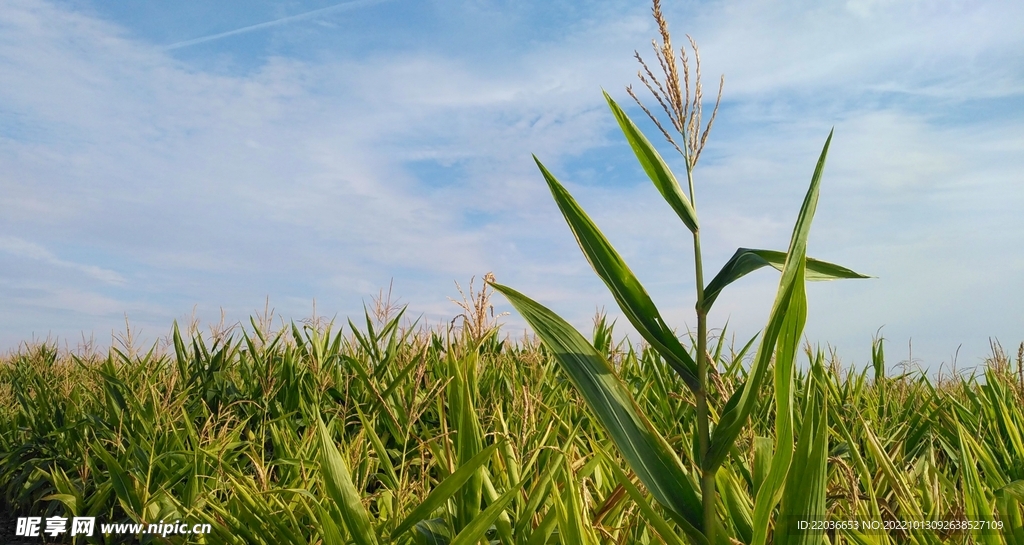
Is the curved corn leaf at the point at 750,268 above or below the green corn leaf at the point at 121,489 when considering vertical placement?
above

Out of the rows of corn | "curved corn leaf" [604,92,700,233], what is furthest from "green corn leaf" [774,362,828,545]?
"curved corn leaf" [604,92,700,233]

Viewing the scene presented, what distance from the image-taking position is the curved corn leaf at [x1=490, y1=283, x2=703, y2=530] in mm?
1400

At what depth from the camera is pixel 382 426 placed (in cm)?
393

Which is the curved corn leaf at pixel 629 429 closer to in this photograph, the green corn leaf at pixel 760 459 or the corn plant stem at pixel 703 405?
the corn plant stem at pixel 703 405

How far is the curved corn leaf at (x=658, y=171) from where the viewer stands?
4.80 ft

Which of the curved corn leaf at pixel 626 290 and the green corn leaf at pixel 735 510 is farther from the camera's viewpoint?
the green corn leaf at pixel 735 510

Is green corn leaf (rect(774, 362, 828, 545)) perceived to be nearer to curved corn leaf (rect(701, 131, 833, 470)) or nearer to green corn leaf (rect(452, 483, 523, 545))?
curved corn leaf (rect(701, 131, 833, 470))

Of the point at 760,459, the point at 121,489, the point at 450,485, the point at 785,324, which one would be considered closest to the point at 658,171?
the point at 785,324

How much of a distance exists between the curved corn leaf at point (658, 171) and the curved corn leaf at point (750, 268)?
11 centimetres

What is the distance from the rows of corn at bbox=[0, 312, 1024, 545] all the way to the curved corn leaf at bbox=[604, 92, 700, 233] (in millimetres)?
374

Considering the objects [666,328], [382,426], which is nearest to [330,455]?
[666,328]

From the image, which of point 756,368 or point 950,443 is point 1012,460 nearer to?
point 950,443

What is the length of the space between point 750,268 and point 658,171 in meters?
0.28

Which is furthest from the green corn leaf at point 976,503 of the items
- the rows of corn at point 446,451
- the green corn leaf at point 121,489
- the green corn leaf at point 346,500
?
the green corn leaf at point 121,489
